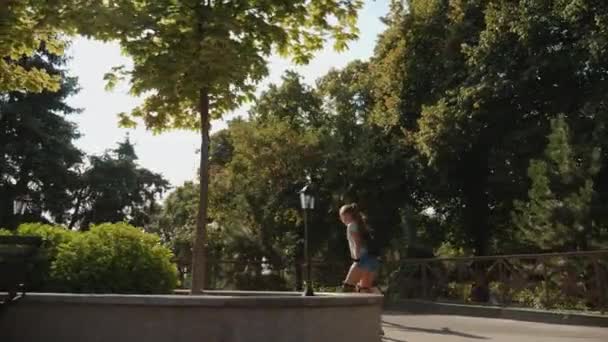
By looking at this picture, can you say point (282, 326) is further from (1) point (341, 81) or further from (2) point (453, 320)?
(1) point (341, 81)

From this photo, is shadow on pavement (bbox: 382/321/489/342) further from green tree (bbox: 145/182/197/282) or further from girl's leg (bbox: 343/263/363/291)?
green tree (bbox: 145/182/197/282)

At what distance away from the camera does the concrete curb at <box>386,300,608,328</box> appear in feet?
42.4

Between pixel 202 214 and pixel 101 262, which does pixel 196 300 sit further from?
pixel 101 262

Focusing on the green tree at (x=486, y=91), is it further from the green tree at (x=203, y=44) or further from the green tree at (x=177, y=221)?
the green tree at (x=177, y=221)

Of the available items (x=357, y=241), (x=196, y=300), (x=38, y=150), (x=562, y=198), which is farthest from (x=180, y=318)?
(x=38, y=150)

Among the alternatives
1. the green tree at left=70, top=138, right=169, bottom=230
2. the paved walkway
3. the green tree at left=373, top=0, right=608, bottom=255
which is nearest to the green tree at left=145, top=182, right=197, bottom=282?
the green tree at left=70, top=138, right=169, bottom=230

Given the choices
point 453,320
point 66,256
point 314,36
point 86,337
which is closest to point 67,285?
point 66,256

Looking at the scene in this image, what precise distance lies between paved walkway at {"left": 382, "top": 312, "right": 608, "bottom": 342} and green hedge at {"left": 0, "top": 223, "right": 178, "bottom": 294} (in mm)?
4205

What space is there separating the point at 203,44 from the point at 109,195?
43.3m

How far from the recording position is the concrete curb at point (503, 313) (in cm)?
1291

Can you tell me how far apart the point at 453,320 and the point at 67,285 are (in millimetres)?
9251

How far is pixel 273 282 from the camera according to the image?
27.4 meters

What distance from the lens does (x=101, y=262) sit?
8.62 metres

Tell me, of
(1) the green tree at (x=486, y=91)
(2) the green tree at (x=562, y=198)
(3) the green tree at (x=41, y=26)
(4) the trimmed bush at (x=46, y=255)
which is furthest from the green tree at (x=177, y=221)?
(4) the trimmed bush at (x=46, y=255)
